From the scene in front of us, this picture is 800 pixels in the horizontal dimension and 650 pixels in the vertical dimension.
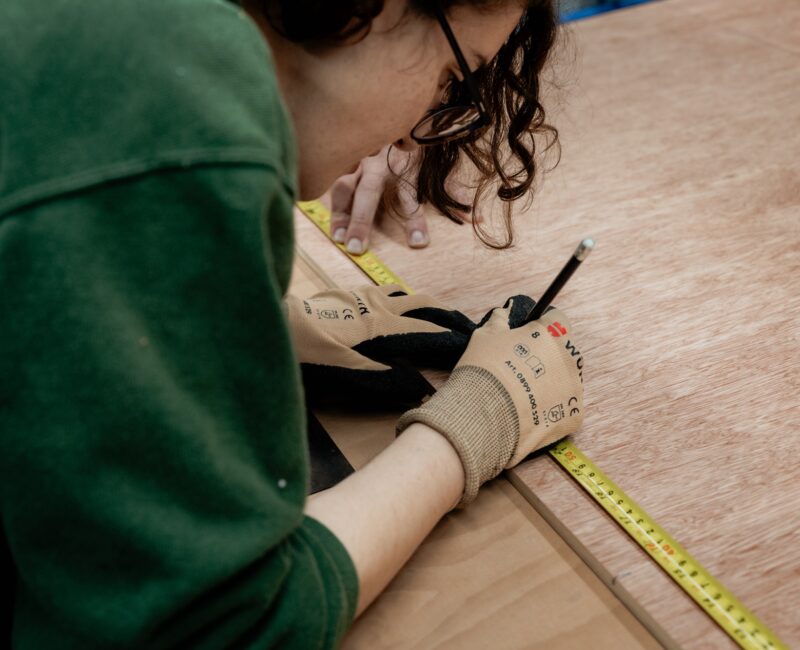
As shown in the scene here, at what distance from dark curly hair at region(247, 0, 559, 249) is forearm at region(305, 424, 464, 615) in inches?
16.7

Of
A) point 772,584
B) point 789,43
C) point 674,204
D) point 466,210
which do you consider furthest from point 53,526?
point 789,43

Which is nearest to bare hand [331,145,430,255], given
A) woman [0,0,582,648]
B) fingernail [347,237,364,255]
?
fingernail [347,237,364,255]

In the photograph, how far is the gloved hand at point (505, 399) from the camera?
981 millimetres

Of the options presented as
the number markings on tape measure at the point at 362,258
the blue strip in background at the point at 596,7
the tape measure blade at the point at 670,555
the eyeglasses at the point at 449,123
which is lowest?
the blue strip in background at the point at 596,7

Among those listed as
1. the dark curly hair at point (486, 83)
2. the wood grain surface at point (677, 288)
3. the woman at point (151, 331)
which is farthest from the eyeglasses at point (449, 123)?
the wood grain surface at point (677, 288)

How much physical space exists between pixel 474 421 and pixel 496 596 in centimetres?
20

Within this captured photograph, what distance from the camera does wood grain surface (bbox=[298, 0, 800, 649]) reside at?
3.23 feet

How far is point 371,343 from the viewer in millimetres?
1187

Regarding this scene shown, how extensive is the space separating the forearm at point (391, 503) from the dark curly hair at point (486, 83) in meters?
0.42

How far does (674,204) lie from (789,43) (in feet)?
3.67

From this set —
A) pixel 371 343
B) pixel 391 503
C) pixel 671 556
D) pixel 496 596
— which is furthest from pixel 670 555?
pixel 371 343

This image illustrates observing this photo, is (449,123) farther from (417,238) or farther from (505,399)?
(417,238)

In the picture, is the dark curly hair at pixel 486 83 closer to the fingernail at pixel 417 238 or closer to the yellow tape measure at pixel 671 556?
the fingernail at pixel 417 238

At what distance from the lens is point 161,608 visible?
61 centimetres
